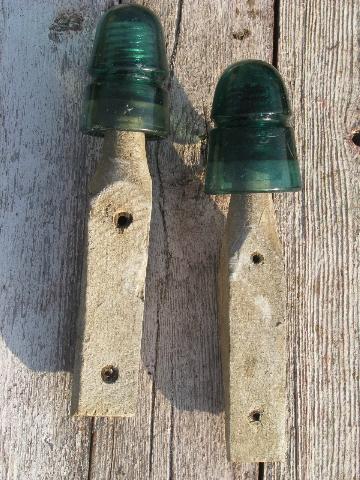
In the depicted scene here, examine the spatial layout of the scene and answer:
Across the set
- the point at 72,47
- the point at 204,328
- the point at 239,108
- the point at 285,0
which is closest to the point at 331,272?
the point at 204,328

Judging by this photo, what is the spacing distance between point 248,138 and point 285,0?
1.43 ft

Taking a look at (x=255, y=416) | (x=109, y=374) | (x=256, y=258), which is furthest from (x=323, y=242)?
(x=109, y=374)

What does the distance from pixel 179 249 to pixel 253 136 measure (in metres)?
0.28

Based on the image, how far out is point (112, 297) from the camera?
1149mm

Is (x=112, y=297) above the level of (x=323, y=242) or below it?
below

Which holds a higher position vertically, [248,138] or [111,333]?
[248,138]

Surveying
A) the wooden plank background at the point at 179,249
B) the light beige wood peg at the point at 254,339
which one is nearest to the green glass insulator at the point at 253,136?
the light beige wood peg at the point at 254,339

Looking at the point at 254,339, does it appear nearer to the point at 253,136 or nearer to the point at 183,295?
the point at 183,295

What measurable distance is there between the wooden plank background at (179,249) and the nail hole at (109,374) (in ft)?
0.38

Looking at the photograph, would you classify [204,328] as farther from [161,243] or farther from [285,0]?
[285,0]

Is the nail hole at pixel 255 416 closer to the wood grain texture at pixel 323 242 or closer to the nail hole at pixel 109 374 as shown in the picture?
the wood grain texture at pixel 323 242

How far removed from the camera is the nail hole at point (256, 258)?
3.86ft

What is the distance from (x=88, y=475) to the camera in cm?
123

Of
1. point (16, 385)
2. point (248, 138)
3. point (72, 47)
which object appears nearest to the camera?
point (248, 138)
